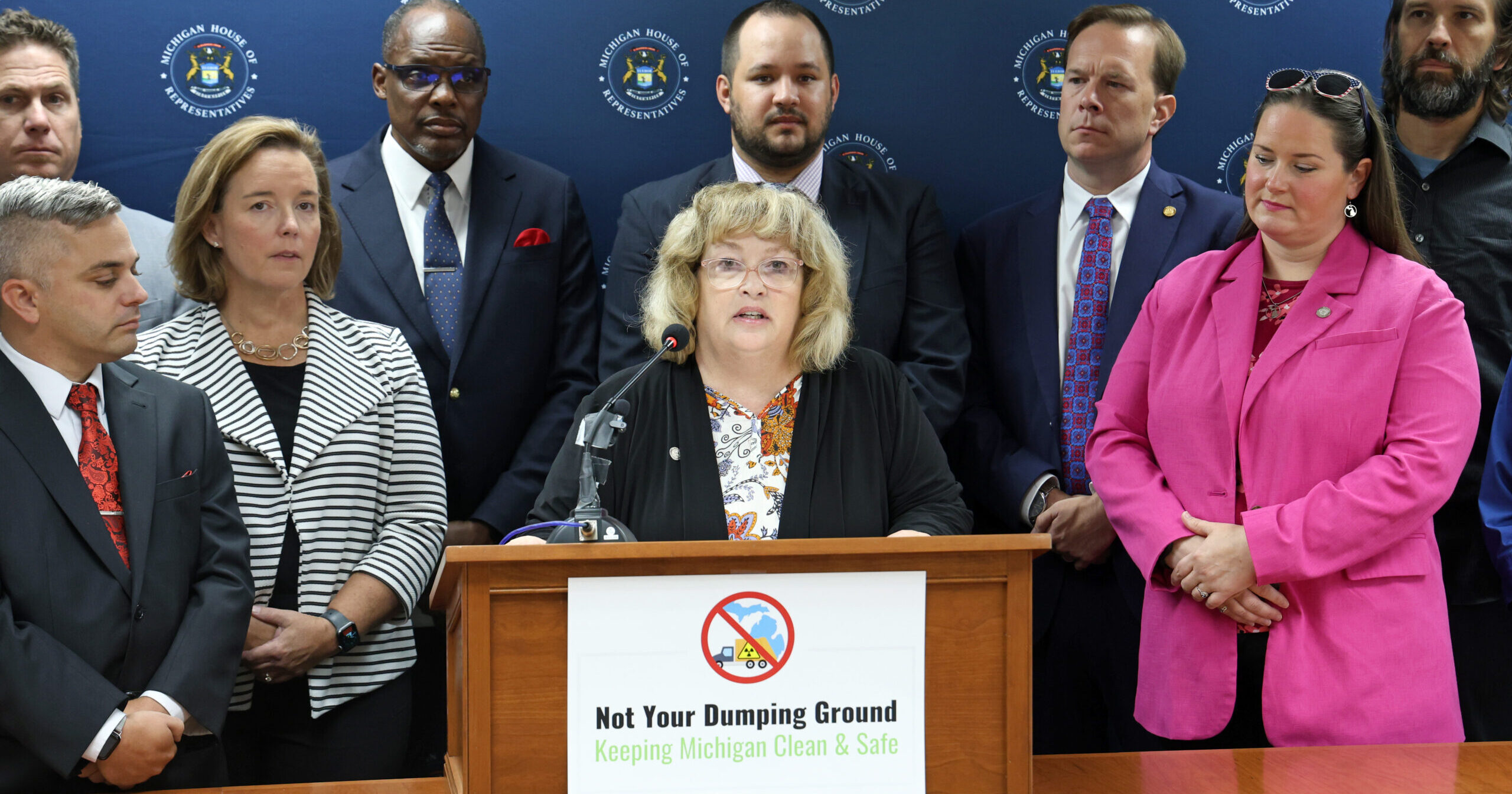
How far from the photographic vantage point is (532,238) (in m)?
3.04

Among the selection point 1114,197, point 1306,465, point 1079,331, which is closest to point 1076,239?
point 1114,197

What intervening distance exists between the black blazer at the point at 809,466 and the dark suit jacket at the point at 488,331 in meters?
0.77

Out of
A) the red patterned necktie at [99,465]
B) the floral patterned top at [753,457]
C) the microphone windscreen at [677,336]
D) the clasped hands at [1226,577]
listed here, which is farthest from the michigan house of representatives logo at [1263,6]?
the red patterned necktie at [99,465]

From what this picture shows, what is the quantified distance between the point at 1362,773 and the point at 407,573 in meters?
1.75

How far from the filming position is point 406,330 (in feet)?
9.58

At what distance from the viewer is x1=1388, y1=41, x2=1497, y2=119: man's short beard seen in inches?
115

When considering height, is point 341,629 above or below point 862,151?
below

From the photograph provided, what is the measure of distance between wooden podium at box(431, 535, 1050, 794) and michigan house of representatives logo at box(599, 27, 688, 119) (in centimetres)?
208

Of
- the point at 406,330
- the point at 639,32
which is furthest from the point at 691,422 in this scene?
the point at 639,32

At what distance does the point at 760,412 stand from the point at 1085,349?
1.07 metres

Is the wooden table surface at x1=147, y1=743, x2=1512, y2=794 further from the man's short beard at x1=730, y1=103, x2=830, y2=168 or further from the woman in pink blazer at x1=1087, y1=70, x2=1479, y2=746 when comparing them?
the man's short beard at x1=730, y1=103, x2=830, y2=168

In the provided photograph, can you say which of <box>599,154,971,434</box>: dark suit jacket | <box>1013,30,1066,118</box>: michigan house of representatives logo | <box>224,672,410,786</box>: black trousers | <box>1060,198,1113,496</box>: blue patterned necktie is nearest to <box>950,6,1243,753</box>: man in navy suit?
<box>1060,198,1113,496</box>: blue patterned necktie

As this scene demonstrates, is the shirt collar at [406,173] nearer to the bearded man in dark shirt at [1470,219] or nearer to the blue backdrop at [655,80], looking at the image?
the blue backdrop at [655,80]

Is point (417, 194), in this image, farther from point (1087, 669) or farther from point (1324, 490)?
point (1324, 490)
